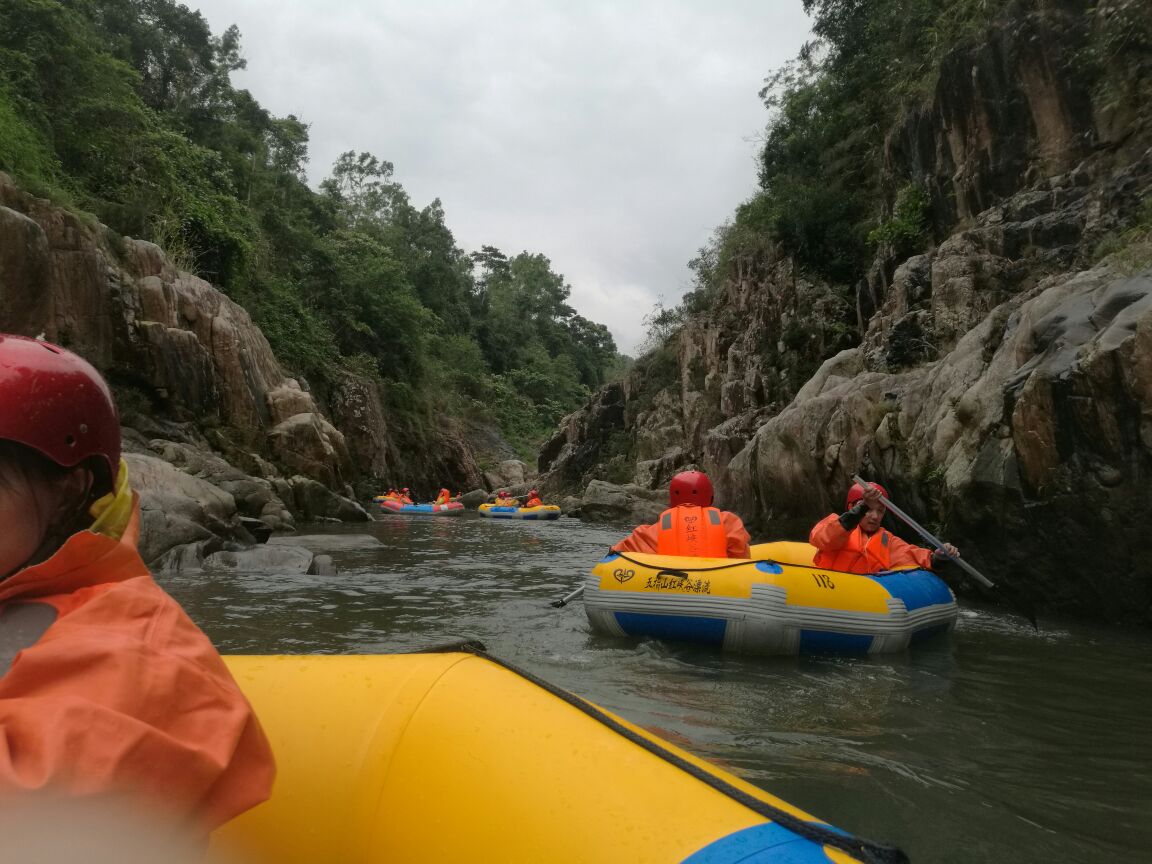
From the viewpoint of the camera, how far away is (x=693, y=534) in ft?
19.4

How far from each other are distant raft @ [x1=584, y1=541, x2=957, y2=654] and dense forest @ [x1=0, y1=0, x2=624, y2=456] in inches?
552

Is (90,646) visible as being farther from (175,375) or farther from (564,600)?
(175,375)

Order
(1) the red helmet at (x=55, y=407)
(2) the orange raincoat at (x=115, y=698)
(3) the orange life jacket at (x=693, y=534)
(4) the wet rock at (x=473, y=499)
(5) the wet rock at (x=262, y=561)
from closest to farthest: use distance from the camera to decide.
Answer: (2) the orange raincoat at (x=115, y=698) < (1) the red helmet at (x=55, y=407) < (3) the orange life jacket at (x=693, y=534) < (5) the wet rock at (x=262, y=561) < (4) the wet rock at (x=473, y=499)

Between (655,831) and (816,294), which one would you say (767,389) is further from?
(655,831)

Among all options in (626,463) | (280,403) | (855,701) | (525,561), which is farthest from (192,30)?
(855,701)

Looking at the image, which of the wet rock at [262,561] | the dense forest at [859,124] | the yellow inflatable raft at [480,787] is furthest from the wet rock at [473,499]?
the yellow inflatable raft at [480,787]

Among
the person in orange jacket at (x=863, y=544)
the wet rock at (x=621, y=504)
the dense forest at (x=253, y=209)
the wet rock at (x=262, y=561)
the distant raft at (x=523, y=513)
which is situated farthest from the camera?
the distant raft at (x=523, y=513)

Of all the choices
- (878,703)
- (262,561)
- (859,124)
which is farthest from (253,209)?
(878,703)

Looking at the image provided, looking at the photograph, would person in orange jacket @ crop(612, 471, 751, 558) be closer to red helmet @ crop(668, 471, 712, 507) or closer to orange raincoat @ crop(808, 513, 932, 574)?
red helmet @ crop(668, 471, 712, 507)

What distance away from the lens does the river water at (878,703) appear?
2.75m

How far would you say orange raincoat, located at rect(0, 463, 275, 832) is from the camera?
33.8 inches

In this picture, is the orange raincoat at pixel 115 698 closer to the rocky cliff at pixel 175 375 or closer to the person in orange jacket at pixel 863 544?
the person in orange jacket at pixel 863 544

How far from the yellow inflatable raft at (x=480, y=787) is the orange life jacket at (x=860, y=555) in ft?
14.6

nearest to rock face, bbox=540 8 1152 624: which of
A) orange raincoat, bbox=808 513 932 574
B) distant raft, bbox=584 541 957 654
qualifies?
orange raincoat, bbox=808 513 932 574
